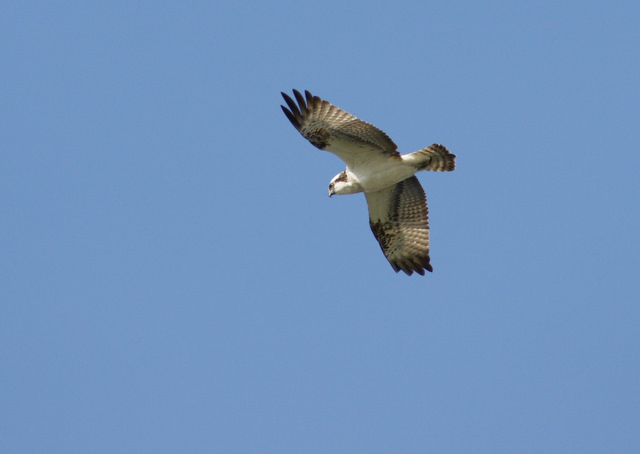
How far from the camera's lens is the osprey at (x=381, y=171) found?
38.9 ft

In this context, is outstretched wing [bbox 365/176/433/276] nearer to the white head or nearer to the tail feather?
the white head

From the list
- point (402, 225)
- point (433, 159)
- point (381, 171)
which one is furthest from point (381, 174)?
point (402, 225)

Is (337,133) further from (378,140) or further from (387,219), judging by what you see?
(387,219)

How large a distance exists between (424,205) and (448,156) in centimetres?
139

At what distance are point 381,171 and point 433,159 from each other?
720mm

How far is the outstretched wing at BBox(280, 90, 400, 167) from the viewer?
11773 millimetres

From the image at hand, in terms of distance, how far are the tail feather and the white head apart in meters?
0.76

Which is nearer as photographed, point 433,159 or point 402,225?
point 433,159

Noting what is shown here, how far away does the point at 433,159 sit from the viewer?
12258 mm

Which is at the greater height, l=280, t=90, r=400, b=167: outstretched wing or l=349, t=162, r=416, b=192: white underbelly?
l=280, t=90, r=400, b=167: outstretched wing

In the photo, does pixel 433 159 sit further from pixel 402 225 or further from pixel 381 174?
pixel 402 225

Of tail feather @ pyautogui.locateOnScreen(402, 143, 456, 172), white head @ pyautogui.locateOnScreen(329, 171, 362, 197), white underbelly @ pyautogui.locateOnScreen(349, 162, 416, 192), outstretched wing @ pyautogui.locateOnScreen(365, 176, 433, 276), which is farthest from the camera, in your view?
outstretched wing @ pyautogui.locateOnScreen(365, 176, 433, 276)

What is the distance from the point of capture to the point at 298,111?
11.8m

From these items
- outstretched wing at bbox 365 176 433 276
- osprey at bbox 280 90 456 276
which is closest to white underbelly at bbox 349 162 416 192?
osprey at bbox 280 90 456 276
